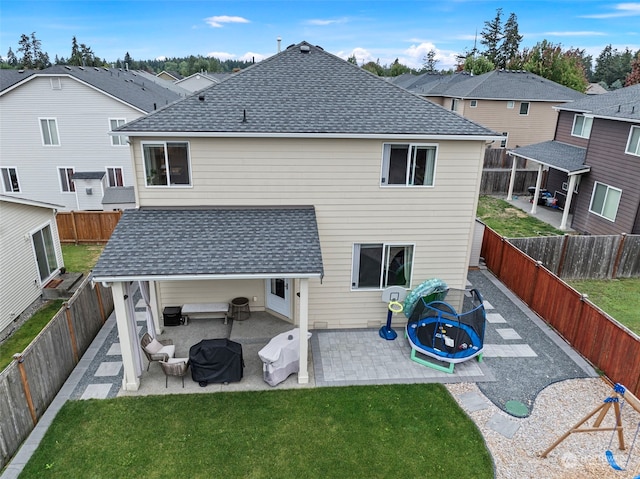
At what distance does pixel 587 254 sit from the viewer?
15.9 metres

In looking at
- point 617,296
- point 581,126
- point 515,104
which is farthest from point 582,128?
point 617,296

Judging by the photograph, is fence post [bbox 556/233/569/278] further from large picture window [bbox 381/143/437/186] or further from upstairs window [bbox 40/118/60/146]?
upstairs window [bbox 40/118/60/146]

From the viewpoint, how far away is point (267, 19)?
34469 mm

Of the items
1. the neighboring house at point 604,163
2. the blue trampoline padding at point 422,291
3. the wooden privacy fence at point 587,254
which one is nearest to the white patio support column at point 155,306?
the blue trampoline padding at point 422,291

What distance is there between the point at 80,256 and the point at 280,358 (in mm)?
13586

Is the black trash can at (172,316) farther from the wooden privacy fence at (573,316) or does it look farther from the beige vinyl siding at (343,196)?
the wooden privacy fence at (573,316)

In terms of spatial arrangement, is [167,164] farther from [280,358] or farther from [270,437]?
[270,437]

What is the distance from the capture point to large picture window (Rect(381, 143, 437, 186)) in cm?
1107

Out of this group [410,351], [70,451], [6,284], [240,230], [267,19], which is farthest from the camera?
[267,19]

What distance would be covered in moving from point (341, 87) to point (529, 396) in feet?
31.2

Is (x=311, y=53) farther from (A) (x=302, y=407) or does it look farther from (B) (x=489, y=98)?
(B) (x=489, y=98)

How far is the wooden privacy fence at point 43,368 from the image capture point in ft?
25.4

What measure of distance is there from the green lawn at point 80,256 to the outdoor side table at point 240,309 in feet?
27.3

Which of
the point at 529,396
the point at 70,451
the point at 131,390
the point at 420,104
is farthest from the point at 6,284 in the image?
the point at 529,396
